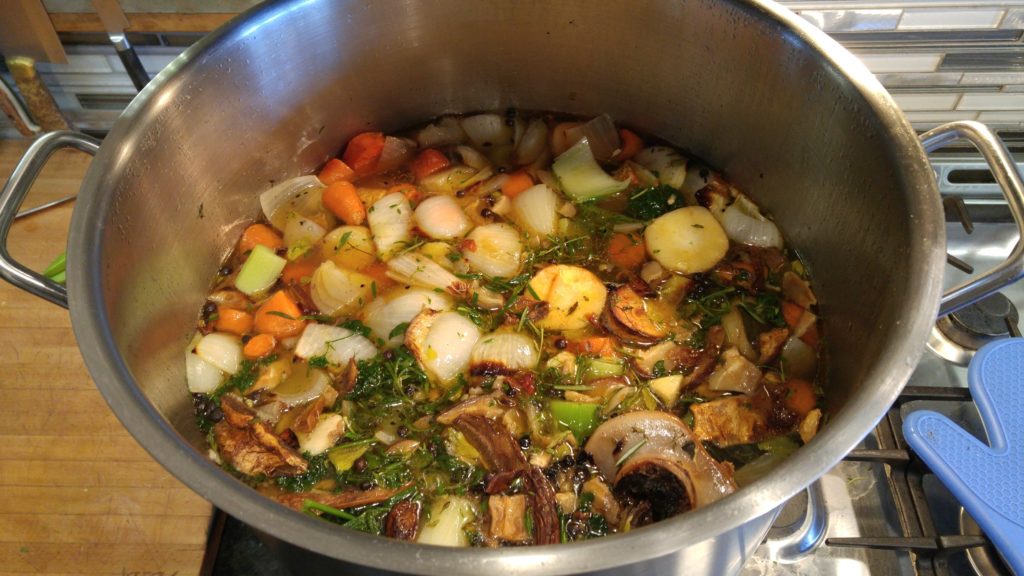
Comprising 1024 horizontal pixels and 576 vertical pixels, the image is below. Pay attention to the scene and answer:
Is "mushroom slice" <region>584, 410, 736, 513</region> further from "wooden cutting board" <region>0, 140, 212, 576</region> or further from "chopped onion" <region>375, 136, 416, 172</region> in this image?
"chopped onion" <region>375, 136, 416, 172</region>

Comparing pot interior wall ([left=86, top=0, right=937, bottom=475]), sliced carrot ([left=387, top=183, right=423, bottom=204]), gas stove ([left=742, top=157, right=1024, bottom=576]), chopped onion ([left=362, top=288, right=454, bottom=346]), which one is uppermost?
pot interior wall ([left=86, top=0, right=937, bottom=475])

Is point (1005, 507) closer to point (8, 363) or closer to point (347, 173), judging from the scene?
point (347, 173)

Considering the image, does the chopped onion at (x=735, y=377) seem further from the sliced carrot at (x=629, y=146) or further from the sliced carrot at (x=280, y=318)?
the sliced carrot at (x=280, y=318)

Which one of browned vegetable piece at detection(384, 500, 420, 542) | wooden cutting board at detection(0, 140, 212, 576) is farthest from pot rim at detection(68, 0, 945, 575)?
wooden cutting board at detection(0, 140, 212, 576)

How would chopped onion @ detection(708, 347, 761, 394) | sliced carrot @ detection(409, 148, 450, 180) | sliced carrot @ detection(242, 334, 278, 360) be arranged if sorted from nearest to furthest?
chopped onion @ detection(708, 347, 761, 394)
sliced carrot @ detection(242, 334, 278, 360)
sliced carrot @ detection(409, 148, 450, 180)

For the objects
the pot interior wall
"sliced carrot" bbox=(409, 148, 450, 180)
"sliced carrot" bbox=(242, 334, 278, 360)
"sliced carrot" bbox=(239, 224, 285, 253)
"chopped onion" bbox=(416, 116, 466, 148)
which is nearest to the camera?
the pot interior wall

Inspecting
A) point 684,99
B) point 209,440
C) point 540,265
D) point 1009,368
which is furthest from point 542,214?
point 1009,368

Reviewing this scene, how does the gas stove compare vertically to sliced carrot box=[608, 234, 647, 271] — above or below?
below
